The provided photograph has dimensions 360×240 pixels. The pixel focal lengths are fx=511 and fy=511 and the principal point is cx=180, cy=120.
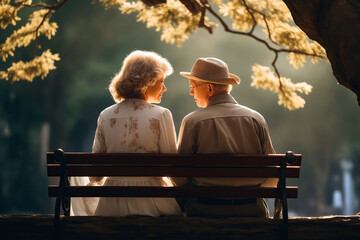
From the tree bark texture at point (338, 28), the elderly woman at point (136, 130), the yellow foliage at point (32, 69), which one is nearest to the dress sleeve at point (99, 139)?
the elderly woman at point (136, 130)

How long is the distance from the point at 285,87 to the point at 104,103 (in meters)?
15.4

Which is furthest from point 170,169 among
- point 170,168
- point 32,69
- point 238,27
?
point 238,27

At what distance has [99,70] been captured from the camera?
22266mm

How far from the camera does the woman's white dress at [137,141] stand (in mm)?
4320

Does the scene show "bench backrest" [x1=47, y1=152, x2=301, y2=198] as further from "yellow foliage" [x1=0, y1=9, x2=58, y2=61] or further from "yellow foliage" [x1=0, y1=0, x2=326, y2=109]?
"yellow foliage" [x1=0, y1=9, x2=58, y2=61]

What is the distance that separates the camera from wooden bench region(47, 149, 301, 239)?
4.00 metres

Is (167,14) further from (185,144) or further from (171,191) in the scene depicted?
(171,191)

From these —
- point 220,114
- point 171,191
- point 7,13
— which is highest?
point 7,13

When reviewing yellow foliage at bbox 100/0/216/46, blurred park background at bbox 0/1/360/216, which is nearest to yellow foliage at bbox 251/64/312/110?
yellow foliage at bbox 100/0/216/46

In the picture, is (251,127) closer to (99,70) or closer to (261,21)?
(261,21)

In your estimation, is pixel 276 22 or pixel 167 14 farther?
pixel 167 14

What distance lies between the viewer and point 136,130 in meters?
4.38

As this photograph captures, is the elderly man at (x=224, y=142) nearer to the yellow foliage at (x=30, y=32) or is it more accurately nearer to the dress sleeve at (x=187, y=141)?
the dress sleeve at (x=187, y=141)

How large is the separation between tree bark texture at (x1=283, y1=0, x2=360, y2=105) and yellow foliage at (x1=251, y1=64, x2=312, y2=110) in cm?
302
